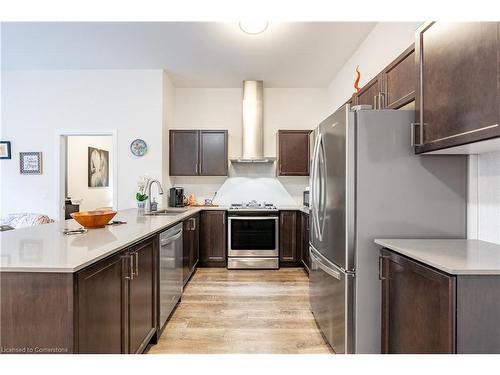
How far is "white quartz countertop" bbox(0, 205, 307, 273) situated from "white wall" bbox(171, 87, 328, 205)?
9.46ft

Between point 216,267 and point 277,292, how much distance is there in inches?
50.5

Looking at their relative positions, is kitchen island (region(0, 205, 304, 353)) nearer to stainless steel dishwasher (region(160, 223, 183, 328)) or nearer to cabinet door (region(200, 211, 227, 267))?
stainless steel dishwasher (region(160, 223, 183, 328))

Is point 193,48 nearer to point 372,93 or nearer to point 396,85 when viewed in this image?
point 372,93

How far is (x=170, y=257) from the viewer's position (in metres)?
2.59

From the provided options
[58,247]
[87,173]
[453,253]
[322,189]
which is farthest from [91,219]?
[87,173]

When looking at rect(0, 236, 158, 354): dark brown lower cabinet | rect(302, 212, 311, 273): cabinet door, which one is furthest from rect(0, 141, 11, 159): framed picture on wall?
rect(302, 212, 311, 273): cabinet door

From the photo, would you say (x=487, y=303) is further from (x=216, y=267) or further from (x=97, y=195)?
(x=97, y=195)

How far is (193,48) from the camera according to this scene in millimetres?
3576

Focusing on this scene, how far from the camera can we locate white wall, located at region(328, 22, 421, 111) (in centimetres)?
252

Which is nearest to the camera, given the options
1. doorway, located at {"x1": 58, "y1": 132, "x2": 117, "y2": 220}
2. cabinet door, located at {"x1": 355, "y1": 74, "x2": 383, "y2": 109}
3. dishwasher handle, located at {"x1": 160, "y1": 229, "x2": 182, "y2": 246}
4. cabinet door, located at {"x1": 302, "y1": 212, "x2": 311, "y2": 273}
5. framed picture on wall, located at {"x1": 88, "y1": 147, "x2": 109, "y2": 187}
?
dishwasher handle, located at {"x1": 160, "y1": 229, "x2": 182, "y2": 246}

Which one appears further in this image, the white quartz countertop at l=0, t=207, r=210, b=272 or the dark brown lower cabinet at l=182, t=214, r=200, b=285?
the dark brown lower cabinet at l=182, t=214, r=200, b=285

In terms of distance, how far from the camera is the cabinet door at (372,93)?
97.5 inches

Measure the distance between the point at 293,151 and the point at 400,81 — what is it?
2.53 meters
